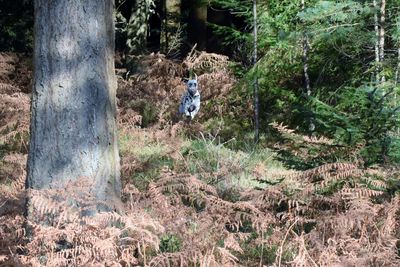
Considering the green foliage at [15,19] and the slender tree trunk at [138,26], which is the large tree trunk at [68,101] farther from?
the green foliage at [15,19]

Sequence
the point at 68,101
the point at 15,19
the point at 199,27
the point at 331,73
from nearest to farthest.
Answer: the point at 68,101 → the point at 331,73 → the point at 199,27 → the point at 15,19

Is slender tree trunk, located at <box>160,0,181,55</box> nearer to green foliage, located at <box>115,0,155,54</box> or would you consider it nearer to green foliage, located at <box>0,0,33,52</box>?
green foliage, located at <box>115,0,155,54</box>

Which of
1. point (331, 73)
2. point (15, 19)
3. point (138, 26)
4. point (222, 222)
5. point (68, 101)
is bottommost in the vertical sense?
point (222, 222)

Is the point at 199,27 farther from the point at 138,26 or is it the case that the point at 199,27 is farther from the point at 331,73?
the point at 331,73

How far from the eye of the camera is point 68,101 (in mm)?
4895

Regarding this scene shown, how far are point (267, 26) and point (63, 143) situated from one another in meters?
7.26

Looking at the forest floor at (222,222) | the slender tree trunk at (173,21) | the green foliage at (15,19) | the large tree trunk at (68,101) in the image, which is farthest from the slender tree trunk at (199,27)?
the large tree trunk at (68,101)

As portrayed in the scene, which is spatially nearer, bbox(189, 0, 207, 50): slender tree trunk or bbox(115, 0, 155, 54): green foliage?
bbox(115, 0, 155, 54): green foliage

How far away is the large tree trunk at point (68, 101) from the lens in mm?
4855

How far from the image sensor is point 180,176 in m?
5.61

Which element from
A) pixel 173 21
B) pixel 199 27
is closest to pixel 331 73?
pixel 199 27

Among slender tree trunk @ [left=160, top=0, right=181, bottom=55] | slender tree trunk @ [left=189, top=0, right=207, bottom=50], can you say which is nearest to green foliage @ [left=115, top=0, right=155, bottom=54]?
slender tree trunk @ [left=189, top=0, right=207, bottom=50]

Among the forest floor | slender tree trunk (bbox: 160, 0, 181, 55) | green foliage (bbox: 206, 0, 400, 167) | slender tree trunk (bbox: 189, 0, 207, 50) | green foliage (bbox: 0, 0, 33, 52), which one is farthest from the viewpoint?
green foliage (bbox: 0, 0, 33, 52)

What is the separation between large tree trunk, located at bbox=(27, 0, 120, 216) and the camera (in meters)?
4.86
